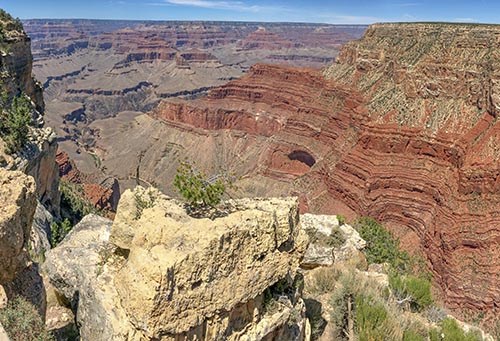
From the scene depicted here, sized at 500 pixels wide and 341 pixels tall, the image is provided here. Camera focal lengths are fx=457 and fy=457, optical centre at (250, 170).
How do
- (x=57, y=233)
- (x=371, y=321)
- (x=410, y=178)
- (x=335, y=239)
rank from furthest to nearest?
(x=410, y=178) < (x=335, y=239) < (x=57, y=233) < (x=371, y=321)

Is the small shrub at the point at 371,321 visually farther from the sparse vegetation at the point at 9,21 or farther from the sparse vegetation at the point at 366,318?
the sparse vegetation at the point at 9,21

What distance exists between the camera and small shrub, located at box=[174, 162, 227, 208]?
11.5m

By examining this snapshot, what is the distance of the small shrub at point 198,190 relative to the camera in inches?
454

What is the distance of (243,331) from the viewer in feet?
34.8

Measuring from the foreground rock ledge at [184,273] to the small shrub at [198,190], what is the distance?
480 mm

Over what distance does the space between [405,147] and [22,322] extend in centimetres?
4739

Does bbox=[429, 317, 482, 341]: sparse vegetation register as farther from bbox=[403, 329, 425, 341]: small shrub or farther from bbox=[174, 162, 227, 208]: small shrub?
bbox=[174, 162, 227, 208]: small shrub

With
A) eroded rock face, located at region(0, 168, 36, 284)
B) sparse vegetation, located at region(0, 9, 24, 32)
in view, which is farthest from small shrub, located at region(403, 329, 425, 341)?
sparse vegetation, located at region(0, 9, 24, 32)

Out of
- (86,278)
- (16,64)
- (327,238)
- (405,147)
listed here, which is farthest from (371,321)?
(405,147)

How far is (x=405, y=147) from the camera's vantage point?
5125 cm

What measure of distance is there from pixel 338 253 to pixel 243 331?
1571 centimetres

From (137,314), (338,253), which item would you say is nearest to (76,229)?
(137,314)

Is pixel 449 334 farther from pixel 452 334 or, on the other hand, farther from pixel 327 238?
pixel 327 238

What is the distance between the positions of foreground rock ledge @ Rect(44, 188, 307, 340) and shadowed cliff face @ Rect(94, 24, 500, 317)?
28.4 meters
